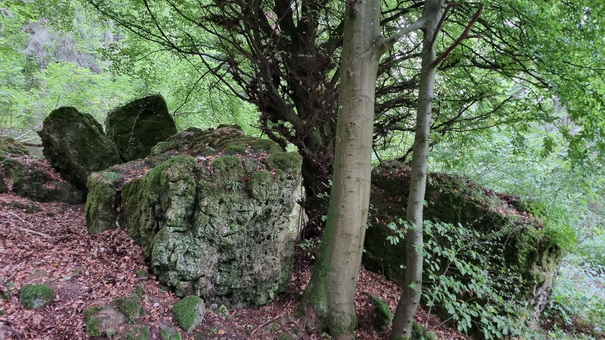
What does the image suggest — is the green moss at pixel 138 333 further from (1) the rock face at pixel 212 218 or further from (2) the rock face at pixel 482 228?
(2) the rock face at pixel 482 228

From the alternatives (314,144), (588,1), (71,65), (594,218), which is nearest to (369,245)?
(314,144)

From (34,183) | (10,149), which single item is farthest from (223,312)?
(10,149)

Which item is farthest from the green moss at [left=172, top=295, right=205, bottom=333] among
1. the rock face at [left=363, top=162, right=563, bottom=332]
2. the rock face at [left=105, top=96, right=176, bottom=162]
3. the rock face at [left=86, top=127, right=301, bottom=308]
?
the rock face at [left=105, top=96, right=176, bottom=162]

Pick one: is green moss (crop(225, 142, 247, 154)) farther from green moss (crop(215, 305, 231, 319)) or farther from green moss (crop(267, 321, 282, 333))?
green moss (crop(267, 321, 282, 333))

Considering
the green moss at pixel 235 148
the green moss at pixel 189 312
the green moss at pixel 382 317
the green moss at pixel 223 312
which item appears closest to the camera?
the green moss at pixel 189 312

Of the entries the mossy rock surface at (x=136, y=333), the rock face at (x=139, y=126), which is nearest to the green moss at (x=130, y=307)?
the mossy rock surface at (x=136, y=333)

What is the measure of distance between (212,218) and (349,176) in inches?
70.1

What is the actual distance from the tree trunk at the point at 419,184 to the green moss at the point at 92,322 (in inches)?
136

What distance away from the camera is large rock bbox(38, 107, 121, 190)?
6.15 metres

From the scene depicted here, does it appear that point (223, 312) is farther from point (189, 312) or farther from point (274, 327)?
point (274, 327)

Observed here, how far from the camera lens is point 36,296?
275 cm

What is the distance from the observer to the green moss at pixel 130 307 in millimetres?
2887

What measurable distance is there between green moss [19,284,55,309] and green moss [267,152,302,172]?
2812 mm

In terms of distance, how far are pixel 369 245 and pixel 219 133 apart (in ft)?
12.9
